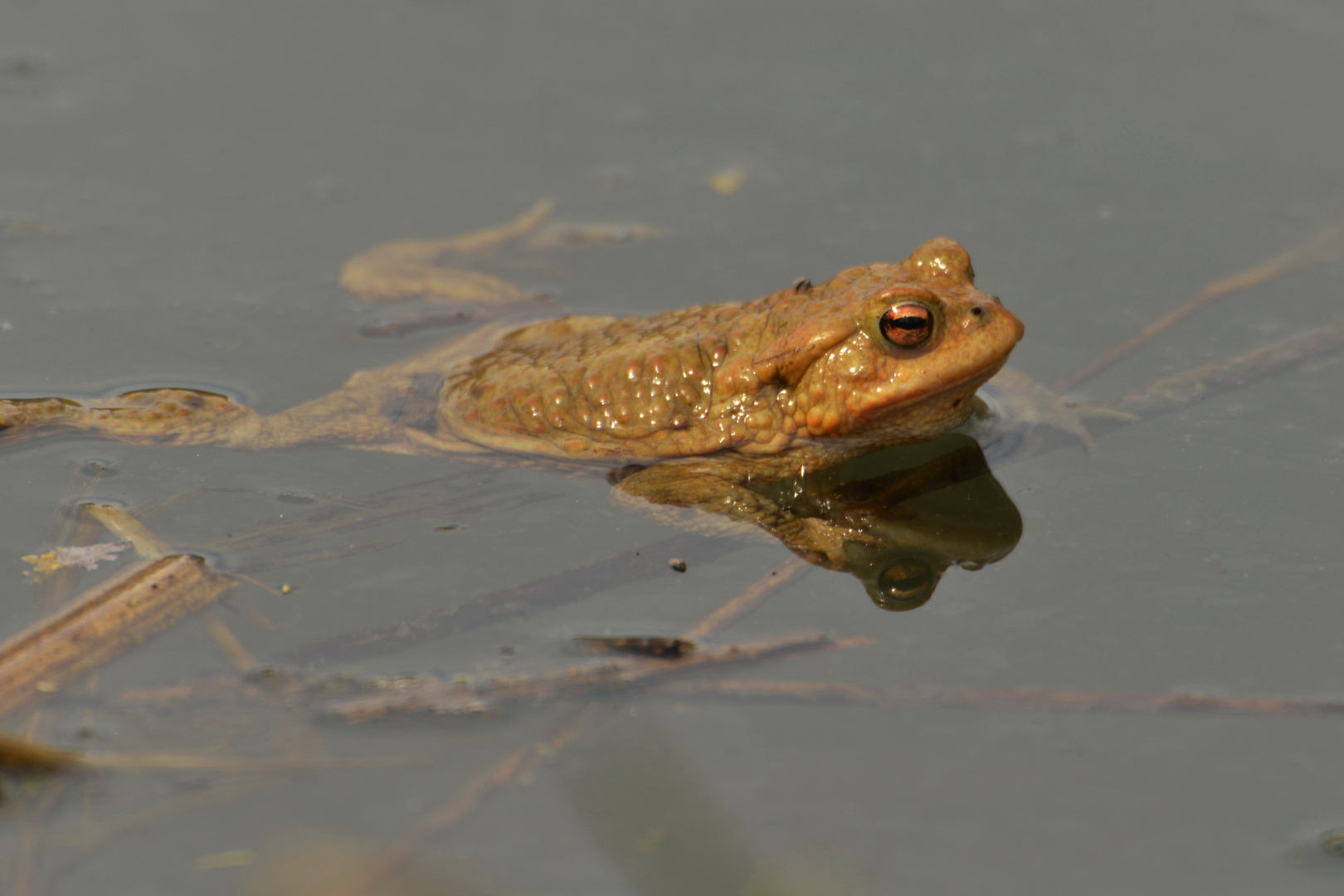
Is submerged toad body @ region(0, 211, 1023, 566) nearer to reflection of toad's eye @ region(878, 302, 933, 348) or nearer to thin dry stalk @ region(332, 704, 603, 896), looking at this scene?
reflection of toad's eye @ region(878, 302, 933, 348)

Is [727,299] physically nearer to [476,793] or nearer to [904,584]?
[904,584]

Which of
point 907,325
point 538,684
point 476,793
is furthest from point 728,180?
A: point 476,793

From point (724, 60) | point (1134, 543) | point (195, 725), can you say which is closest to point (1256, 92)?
point (724, 60)

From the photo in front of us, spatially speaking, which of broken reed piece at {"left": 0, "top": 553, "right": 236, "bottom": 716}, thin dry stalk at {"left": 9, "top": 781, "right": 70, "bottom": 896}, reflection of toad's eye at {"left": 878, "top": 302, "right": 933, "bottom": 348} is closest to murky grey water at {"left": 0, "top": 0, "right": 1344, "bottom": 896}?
thin dry stalk at {"left": 9, "top": 781, "right": 70, "bottom": 896}

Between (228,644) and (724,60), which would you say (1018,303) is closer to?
(724,60)

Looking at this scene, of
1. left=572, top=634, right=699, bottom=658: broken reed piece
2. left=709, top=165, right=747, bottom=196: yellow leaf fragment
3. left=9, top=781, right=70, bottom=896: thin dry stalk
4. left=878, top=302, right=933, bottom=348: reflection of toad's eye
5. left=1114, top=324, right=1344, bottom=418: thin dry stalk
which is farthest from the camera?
left=709, top=165, right=747, bottom=196: yellow leaf fragment

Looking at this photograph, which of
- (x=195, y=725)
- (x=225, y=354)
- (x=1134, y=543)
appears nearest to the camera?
(x=195, y=725)
